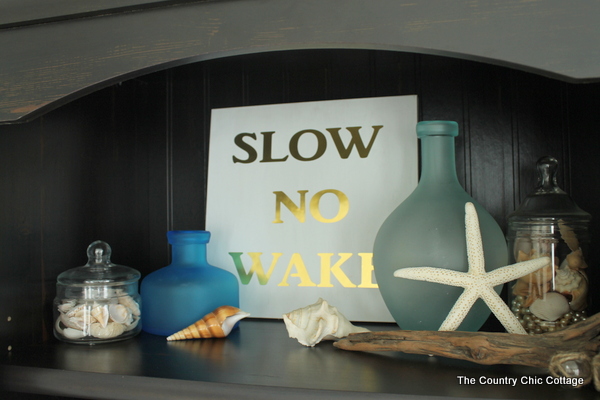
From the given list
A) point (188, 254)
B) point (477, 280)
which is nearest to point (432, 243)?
point (477, 280)

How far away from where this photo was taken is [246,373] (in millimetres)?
650

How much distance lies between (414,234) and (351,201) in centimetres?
22

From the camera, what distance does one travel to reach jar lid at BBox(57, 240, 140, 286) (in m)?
0.81

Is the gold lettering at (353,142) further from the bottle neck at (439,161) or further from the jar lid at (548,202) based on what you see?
the jar lid at (548,202)

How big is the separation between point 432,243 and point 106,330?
0.48 metres

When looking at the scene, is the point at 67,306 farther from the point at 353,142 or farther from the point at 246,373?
the point at 353,142

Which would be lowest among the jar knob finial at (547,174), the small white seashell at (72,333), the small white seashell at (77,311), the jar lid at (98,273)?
the small white seashell at (72,333)

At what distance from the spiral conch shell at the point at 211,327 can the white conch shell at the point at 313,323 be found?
104mm

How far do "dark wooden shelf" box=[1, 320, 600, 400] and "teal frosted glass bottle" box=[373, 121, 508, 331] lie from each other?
0.08 meters

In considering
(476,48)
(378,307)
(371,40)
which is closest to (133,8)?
(371,40)

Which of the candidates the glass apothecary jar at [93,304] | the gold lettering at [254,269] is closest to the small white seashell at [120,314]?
the glass apothecary jar at [93,304]

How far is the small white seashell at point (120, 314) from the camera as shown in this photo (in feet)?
2.72

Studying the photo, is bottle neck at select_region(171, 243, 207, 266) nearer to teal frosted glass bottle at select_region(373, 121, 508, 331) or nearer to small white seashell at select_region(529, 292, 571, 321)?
teal frosted glass bottle at select_region(373, 121, 508, 331)

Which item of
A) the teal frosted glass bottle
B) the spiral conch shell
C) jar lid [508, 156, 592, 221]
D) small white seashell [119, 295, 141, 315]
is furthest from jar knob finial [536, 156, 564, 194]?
small white seashell [119, 295, 141, 315]
